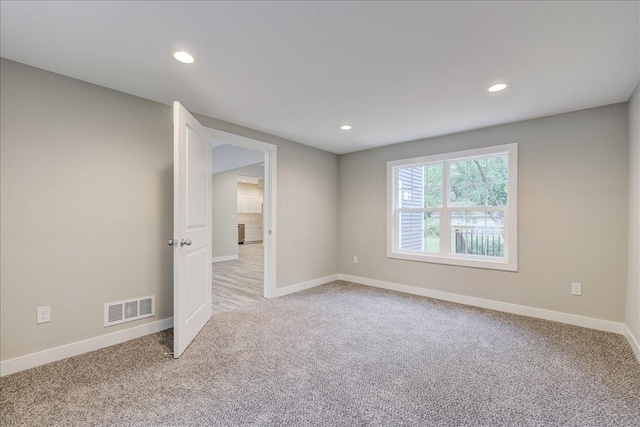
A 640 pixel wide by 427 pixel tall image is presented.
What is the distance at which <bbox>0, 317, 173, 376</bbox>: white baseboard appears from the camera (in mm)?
2092

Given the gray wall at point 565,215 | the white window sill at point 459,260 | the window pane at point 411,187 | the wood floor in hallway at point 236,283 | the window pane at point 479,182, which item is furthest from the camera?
the window pane at point 411,187

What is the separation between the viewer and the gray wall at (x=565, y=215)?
2844 millimetres

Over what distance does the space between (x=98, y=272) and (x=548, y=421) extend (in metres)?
3.36

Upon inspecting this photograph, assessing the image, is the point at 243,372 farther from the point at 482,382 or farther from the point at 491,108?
the point at 491,108

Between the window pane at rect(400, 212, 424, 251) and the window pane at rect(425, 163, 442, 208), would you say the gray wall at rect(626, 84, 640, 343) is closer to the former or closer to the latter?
the window pane at rect(425, 163, 442, 208)

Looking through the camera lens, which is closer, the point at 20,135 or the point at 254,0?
the point at 254,0

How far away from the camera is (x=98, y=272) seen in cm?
250

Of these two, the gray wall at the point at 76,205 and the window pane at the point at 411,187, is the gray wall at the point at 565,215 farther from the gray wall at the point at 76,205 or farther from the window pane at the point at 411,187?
the gray wall at the point at 76,205

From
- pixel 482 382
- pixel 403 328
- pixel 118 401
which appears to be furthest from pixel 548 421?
pixel 118 401

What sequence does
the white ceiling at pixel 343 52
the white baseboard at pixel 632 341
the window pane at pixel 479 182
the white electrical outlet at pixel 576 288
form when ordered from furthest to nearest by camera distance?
the window pane at pixel 479 182 < the white electrical outlet at pixel 576 288 < the white baseboard at pixel 632 341 < the white ceiling at pixel 343 52

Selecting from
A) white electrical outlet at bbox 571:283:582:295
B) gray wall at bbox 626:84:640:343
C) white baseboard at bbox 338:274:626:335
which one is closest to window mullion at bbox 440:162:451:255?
white baseboard at bbox 338:274:626:335

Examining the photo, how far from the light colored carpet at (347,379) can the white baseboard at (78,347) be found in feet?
0.25

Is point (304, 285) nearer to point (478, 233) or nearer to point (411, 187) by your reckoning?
point (411, 187)

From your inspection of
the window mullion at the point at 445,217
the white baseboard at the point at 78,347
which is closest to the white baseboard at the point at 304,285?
the white baseboard at the point at 78,347
